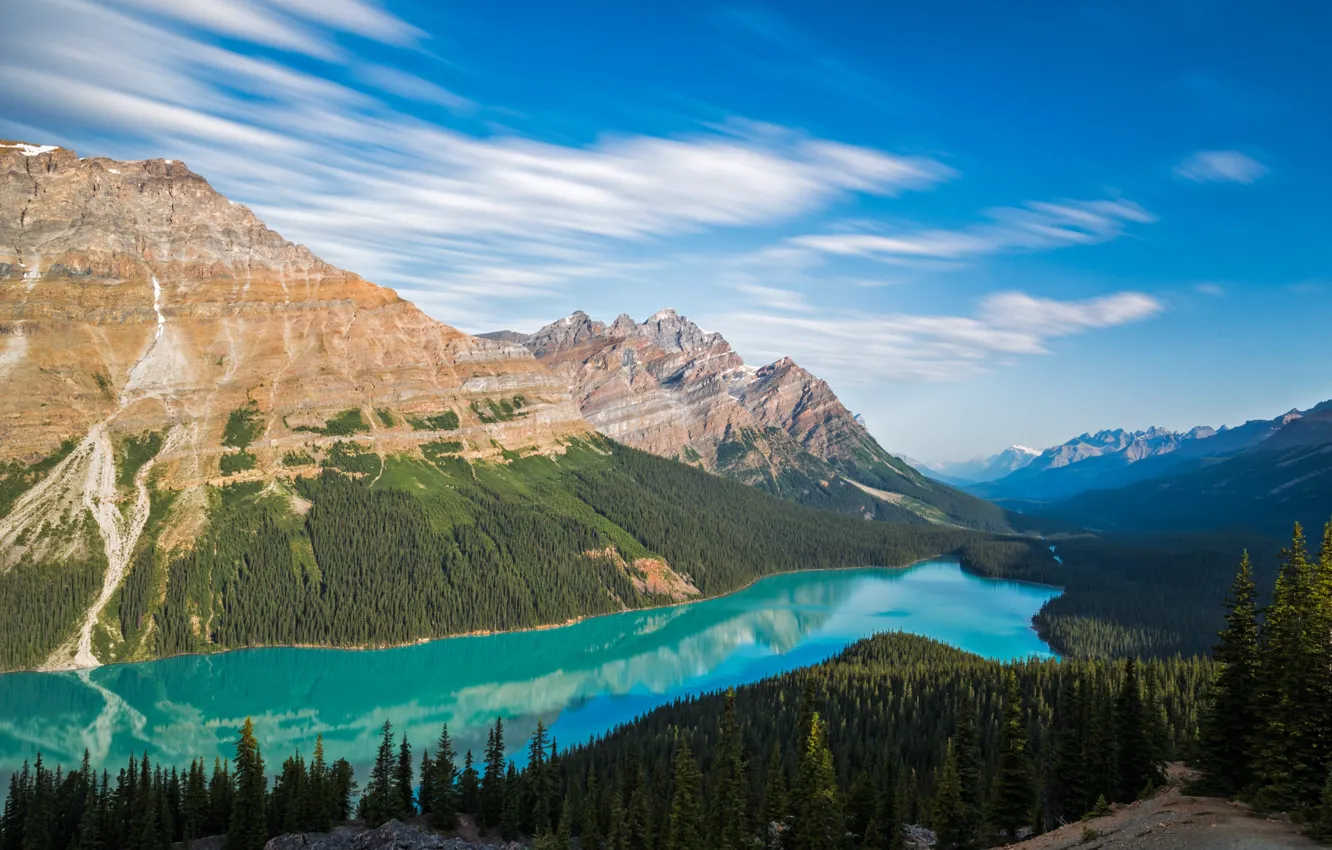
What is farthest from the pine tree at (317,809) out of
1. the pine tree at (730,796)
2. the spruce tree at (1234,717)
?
the spruce tree at (1234,717)

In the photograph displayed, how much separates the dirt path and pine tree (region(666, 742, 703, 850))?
70.4 feet

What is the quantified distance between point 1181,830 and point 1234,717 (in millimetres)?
11722

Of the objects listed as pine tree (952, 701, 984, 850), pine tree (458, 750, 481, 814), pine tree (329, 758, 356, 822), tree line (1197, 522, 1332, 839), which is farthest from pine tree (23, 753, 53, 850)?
tree line (1197, 522, 1332, 839)

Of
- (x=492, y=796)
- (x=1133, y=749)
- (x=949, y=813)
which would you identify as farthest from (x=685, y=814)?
(x=1133, y=749)

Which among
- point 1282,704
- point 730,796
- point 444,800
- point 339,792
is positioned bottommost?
point 444,800

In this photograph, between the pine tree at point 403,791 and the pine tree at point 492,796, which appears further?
the pine tree at point 492,796

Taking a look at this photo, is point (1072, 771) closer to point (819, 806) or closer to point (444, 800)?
point (819, 806)

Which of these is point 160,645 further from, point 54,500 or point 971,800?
point 971,800

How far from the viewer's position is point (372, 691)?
136 metres

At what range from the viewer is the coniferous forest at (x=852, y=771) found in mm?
41781

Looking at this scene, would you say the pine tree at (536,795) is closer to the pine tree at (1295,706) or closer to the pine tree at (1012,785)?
the pine tree at (1012,785)

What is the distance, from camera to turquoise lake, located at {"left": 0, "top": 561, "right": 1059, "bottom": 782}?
368 ft

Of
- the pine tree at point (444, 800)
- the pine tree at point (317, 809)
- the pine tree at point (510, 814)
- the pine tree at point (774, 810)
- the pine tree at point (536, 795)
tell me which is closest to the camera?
the pine tree at point (774, 810)

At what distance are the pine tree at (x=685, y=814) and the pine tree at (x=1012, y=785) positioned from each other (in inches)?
740
